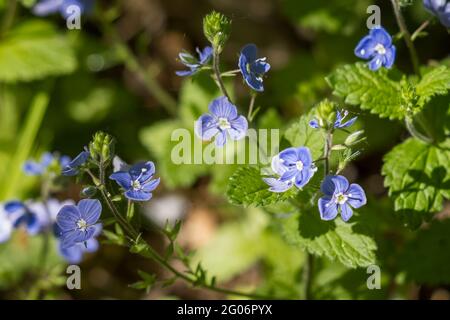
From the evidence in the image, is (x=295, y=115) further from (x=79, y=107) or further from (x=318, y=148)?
(x=318, y=148)

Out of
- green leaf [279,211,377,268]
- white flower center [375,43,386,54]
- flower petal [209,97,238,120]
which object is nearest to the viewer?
flower petal [209,97,238,120]

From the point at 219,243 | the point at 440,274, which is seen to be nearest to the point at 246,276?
the point at 219,243

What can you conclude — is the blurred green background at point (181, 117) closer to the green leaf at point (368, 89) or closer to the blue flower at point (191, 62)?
the green leaf at point (368, 89)

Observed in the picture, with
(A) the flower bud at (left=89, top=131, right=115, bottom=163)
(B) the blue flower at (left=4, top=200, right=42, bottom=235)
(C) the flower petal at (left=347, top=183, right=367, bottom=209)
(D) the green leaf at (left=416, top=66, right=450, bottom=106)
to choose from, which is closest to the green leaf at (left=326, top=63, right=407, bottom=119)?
(D) the green leaf at (left=416, top=66, right=450, bottom=106)

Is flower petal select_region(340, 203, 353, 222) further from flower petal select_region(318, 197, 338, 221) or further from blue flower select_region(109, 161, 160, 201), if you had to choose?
blue flower select_region(109, 161, 160, 201)

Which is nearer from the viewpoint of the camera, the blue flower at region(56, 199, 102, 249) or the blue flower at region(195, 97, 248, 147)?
the blue flower at region(56, 199, 102, 249)

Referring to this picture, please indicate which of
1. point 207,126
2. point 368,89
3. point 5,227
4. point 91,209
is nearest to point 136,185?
point 91,209
